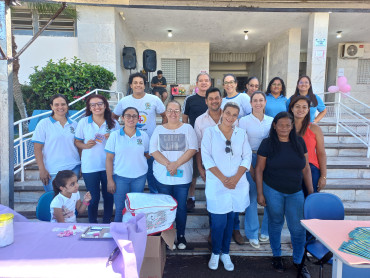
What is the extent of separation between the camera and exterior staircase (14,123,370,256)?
3.00m

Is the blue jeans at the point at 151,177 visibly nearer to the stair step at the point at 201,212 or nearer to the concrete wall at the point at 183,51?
the stair step at the point at 201,212

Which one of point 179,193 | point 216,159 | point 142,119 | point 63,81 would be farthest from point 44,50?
point 216,159

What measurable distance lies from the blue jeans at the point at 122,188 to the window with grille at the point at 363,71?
1202cm

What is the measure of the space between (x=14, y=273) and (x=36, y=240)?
315 mm

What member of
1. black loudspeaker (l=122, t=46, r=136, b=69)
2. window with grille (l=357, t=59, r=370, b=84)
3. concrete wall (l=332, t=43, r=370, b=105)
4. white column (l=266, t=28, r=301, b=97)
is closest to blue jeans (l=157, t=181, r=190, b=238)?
black loudspeaker (l=122, t=46, r=136, b=69)

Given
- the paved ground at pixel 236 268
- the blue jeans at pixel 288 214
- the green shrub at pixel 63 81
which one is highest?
the green shrub at pixel 63 81

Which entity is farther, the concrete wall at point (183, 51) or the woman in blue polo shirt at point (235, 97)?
the concrete wall at point (183, 51)

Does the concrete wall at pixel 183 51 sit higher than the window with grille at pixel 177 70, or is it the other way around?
the concrete wall at pixel 183 51

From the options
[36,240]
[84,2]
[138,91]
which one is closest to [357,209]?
[138,91]

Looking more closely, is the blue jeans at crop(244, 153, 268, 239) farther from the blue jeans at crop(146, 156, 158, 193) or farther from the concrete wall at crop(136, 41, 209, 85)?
the concrete wall at crop(136, 41, 209, 85)

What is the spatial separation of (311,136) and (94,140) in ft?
7.33

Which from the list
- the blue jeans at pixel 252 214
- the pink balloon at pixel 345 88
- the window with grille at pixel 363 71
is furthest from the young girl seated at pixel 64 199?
the window with grille at pixel 363 71

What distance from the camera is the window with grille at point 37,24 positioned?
26.7ft

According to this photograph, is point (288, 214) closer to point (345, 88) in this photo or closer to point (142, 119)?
point (142, 119)
